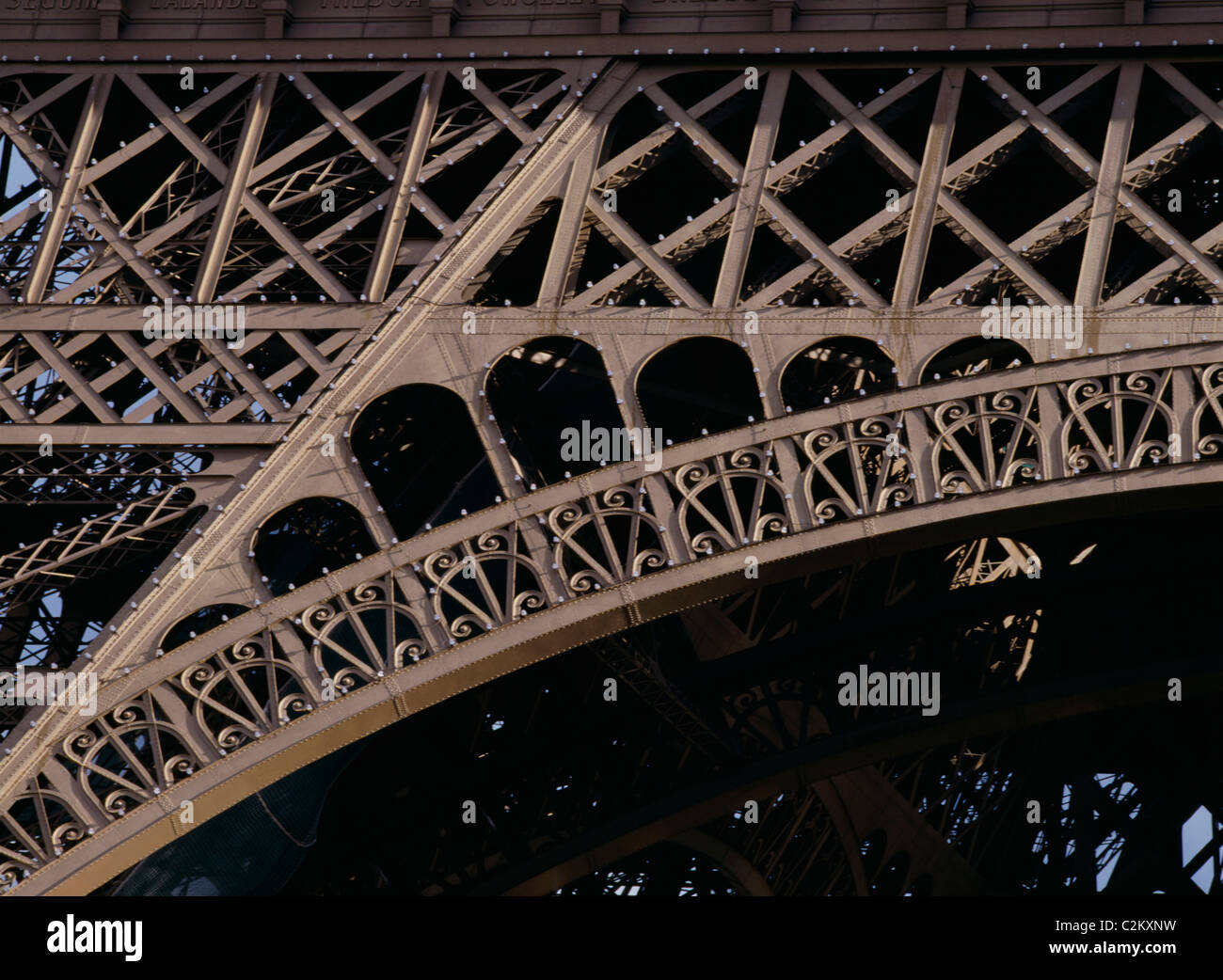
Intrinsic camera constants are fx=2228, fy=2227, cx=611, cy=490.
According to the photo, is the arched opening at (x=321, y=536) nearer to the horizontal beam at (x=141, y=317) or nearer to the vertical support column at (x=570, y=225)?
the horizontal beam at (x=141, y=317)

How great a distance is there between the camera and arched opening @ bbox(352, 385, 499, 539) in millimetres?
17641

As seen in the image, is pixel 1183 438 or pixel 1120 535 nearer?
pixel 1183 438

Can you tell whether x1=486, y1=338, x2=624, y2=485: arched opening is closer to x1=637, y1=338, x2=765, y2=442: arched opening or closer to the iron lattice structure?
the iron lattice structure

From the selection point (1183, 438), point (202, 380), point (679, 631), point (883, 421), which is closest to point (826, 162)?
point (883, 421)

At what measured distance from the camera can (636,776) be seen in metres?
22.6

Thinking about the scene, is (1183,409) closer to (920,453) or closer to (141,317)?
(920,453)

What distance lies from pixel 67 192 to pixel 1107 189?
785 centimetres

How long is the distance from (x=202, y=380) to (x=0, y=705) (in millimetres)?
2761

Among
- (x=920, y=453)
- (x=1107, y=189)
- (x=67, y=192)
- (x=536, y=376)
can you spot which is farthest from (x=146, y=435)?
(x=1107, y=189)

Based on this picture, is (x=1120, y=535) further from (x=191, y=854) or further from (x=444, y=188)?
(x=191, y=854)

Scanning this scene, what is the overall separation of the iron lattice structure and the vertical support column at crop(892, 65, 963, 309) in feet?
0.12

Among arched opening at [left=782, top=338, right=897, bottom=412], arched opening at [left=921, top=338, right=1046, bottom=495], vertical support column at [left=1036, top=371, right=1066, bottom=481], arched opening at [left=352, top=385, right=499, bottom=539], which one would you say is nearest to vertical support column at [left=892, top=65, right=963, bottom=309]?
arched opening at [left=921, top=338, right=1046, bottom=495]
